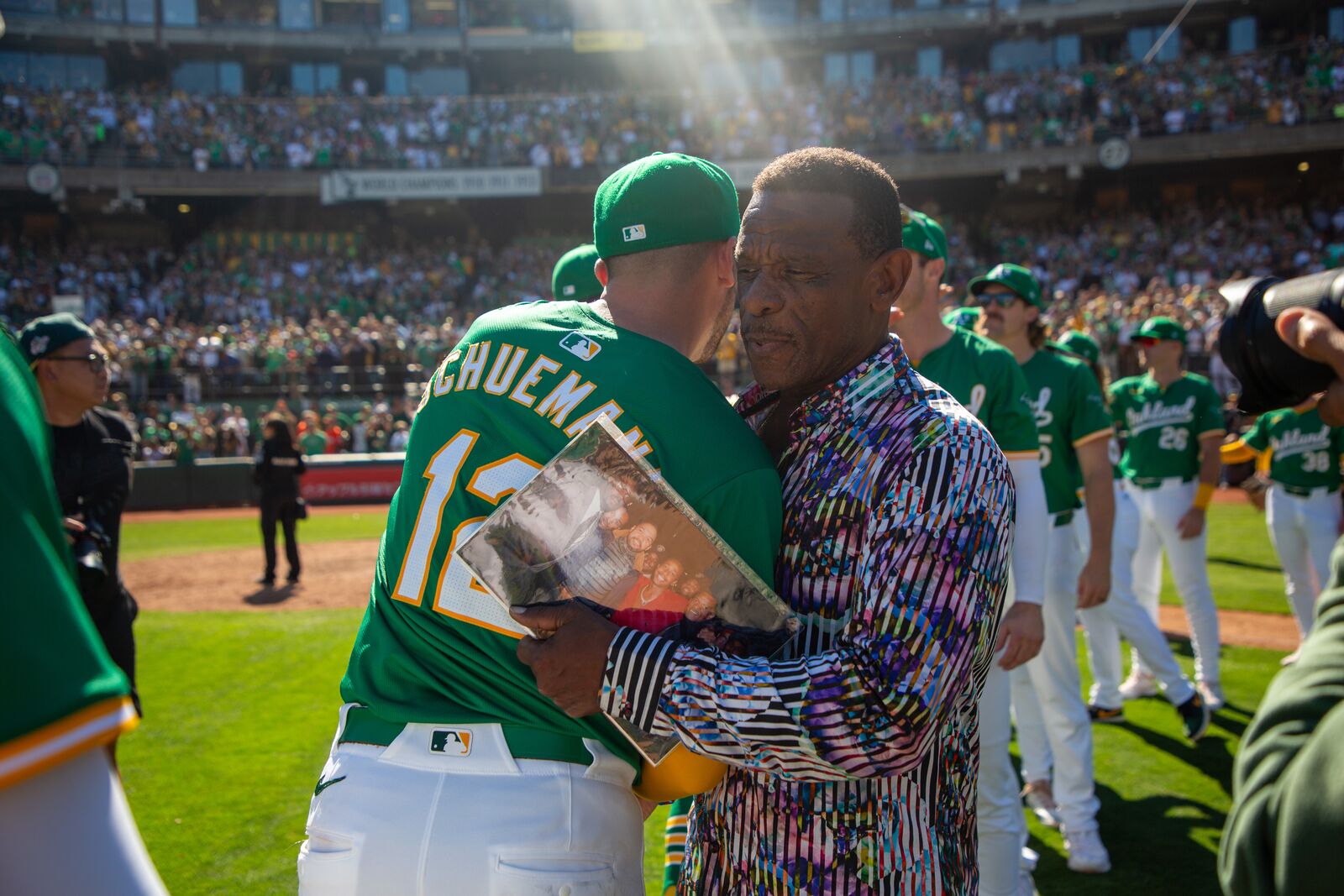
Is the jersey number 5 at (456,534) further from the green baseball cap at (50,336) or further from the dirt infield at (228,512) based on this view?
the dirt infield at (228,512)

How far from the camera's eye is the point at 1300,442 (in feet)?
25.7

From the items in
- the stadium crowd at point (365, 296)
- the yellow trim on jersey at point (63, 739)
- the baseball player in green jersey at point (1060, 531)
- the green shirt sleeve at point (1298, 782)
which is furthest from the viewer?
the stadium crowd at point (365, 296)

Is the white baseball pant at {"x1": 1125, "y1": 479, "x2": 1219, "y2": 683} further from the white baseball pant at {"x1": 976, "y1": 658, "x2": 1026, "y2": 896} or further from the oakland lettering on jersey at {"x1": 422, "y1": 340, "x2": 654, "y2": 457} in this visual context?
the oakland lettering on jersey at {"x1": 422, "y1": 340, "x2": 654, "y2": 457}

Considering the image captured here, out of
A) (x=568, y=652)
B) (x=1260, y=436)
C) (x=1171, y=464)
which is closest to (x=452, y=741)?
(x=568, y=652)

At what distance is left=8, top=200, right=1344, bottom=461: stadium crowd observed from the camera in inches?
895

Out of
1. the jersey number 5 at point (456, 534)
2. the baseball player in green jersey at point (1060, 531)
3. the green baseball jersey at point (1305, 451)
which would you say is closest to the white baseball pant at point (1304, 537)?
the green baseball jersey at point (1305, 451)

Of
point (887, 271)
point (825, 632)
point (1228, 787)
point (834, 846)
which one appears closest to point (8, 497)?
point (825, 632)

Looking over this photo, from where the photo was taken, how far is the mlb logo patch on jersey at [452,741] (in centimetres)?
182

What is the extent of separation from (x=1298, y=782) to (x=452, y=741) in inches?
50.9

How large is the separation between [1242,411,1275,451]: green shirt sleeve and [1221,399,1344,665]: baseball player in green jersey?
2cm

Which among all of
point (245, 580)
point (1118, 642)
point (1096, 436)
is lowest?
point (245, 580)

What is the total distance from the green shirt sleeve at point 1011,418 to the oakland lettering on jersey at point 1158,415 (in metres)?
4.41

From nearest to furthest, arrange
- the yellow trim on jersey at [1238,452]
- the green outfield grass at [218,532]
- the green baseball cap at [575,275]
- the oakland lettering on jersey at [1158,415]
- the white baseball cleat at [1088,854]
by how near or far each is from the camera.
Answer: the white baseball cleat at [1088,854], the green baseball cap at [575,275], the oakland lettering on jersey at [1158,415], the yellow trim on jersey at [1238,452], the green outfield grass at [218,532]

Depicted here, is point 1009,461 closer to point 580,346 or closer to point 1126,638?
point 580,346
